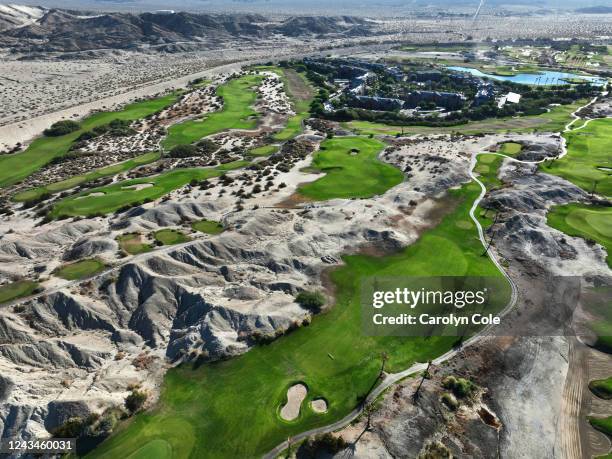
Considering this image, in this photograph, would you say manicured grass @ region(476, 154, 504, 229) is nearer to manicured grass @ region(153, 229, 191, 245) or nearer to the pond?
manicured grass @ region(153, 229, 191, 245)

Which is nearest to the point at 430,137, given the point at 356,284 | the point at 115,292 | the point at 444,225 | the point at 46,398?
the point at 444,225

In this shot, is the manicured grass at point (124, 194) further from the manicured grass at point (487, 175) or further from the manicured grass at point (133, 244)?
the manicured grass at point (487, 175)

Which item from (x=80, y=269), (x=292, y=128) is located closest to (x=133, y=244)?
(x=80, y=269)

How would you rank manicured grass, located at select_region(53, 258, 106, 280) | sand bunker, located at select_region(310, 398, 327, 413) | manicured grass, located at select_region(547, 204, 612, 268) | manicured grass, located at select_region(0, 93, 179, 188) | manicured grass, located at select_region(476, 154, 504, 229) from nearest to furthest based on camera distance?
sand bunker, located at select_region(310, 398, 327, 413), manicured grass, located at select_region(53, 258, 106, 280), manicured grass, located at select_region(547, 204, 612, 268), manicured grass, located at select_region(476, 154, 504, 229), manicured grass, located at select_region(0, 93, 179, 188)

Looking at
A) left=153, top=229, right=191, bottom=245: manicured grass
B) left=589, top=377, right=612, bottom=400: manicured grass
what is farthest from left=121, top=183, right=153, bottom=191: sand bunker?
left=589, top=377, right=612, bottom=400: manicured grass

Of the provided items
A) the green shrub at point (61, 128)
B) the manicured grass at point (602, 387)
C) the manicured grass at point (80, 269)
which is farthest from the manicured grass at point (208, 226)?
the green shrub at point (61, 128)

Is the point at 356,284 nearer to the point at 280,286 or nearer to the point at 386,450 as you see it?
the point at 280,286
